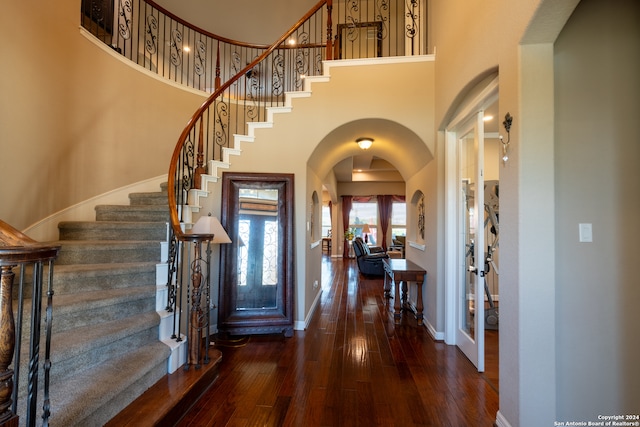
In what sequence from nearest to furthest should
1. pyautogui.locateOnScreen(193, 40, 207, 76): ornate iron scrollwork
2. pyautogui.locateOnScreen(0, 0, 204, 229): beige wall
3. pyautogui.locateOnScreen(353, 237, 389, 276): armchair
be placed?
pyautogui.locateOnScreen(0, 0, 204, 229): beige wall → pyautogui.locateOnScreen(193, 40, 207, 76): ornate iron scrollwork → pyautogui.locateOnScreen(353, 237, 389, 276): armchair

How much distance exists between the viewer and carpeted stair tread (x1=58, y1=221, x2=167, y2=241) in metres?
2.92

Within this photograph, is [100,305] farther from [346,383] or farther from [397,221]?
[397,221]

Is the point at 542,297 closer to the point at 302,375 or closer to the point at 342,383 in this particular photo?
the point at 342,383

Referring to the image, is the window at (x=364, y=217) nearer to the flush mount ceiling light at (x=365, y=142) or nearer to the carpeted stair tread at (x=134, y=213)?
the flush mount ceiling light at (x=365, y=142)

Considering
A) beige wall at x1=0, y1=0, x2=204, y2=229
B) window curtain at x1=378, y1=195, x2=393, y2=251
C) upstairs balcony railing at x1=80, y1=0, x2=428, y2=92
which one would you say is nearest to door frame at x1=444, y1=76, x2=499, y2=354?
upstairs balcony railing at x1=80, y1=0, x2=428, y2=92

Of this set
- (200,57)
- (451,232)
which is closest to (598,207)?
(451,232)

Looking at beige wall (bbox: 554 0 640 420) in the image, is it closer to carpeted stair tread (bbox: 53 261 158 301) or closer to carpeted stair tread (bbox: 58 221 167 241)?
carpeted stair tread (bbox: 53 261 158 301)

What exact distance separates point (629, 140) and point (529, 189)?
2.47 feet

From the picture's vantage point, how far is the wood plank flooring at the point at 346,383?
6.48ft

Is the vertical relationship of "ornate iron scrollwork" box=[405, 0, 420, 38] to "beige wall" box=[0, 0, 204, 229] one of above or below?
above

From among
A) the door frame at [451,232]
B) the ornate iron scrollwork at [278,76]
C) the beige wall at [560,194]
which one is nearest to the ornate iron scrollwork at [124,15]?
the beige wall at [560,194]

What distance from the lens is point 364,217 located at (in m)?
11.4

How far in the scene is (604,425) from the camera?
1.71 meters

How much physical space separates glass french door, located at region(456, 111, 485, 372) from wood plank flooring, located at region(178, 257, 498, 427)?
0.26m
